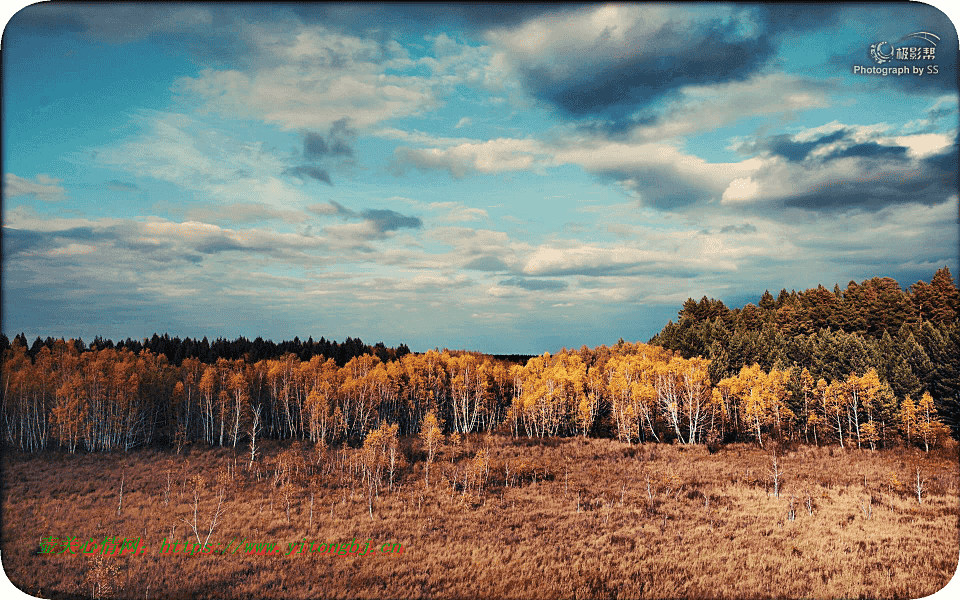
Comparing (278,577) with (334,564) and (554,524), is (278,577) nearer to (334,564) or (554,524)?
(334,564)

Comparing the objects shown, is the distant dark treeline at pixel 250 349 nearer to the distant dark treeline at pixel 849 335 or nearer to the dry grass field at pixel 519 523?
the dry grass field at pixel 519 523

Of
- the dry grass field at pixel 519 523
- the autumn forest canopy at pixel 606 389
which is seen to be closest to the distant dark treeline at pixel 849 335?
the autumn forest canopy at pixel 606 389

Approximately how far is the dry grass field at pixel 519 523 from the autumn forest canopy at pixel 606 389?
7.15 m

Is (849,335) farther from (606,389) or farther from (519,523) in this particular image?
(519,523)

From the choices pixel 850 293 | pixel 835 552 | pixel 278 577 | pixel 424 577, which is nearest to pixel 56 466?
pixel 278 577

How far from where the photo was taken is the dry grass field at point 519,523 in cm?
2147

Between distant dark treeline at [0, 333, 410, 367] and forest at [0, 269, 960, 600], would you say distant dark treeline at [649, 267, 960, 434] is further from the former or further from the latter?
distant dark treeline at [0, 333, 410, 367]

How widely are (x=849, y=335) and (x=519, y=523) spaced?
54381 millimetres

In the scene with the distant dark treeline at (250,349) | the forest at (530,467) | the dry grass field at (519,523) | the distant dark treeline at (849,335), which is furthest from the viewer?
A: the distant dark treeline at (250,349)

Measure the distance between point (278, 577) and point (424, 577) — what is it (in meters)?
6.92

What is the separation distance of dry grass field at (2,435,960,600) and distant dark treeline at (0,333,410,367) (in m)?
48.3

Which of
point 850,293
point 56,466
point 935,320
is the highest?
point 850,293

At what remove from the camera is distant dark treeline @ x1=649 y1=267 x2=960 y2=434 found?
54.8 meters

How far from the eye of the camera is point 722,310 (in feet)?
321
